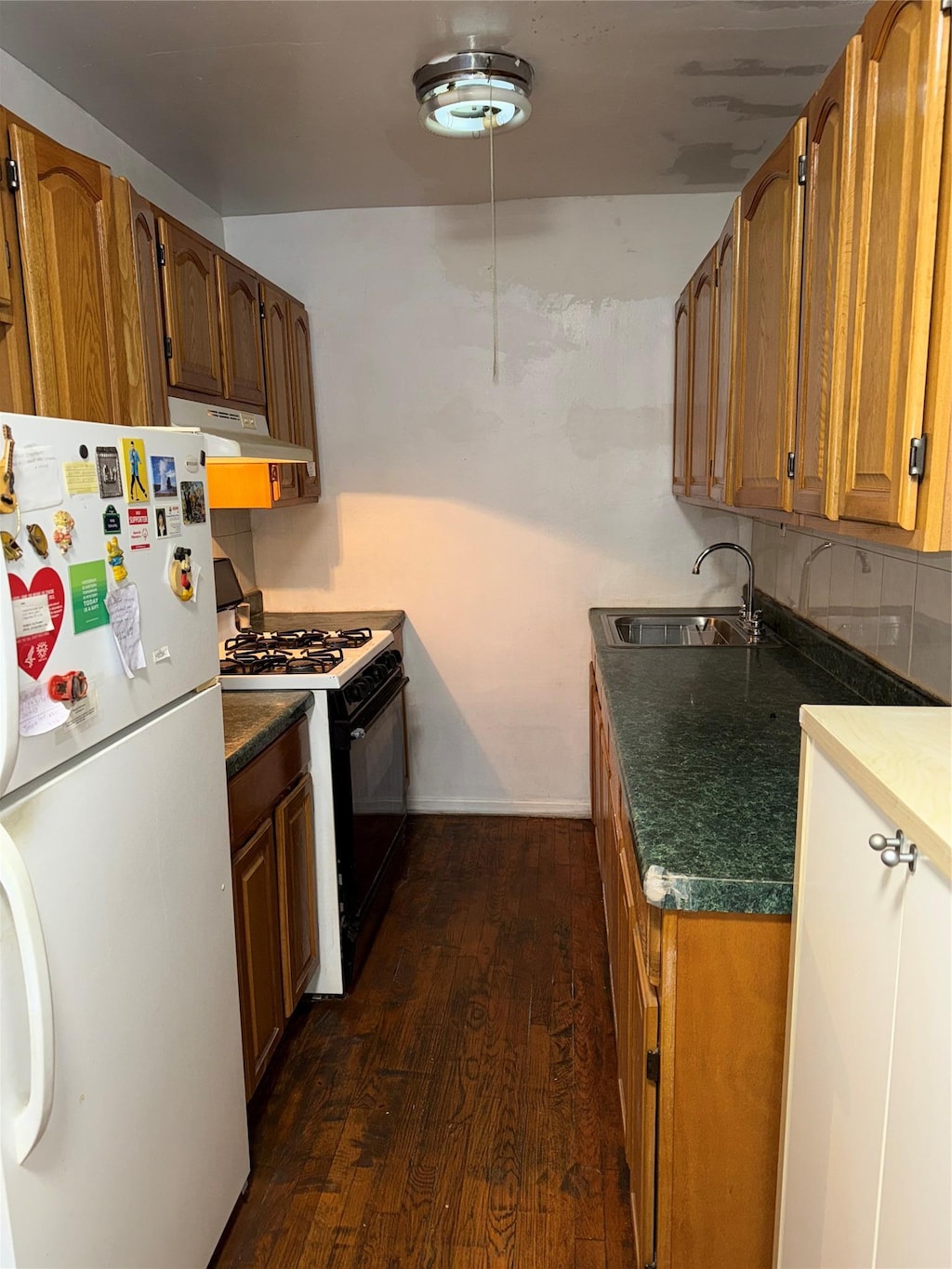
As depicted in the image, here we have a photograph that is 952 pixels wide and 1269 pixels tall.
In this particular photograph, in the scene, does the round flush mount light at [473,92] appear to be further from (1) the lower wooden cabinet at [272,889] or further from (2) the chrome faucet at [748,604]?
(1) the lower wooden cabinet at [272,889]

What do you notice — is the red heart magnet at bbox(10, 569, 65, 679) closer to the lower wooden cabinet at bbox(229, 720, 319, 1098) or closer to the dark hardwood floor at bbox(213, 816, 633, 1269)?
the lower wooden cabinet at bbox(229, 720, 319, 1098)

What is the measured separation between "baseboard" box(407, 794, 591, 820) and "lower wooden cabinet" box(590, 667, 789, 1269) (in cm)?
229

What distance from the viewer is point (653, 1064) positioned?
55.6 inches

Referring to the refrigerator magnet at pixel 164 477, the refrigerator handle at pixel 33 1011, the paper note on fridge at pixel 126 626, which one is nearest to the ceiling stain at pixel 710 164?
the refrigerator magnet at pixel 164 477

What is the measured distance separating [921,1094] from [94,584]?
3.72ft

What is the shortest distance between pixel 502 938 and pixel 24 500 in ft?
7.26

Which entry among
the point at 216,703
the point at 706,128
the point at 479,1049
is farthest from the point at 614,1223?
the point at 706,128

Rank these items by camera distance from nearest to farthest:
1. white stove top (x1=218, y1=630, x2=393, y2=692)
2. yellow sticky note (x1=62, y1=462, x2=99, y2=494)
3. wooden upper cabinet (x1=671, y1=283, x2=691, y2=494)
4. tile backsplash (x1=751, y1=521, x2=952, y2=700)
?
1. yellow sticky note (x1=62, y1=462, x2=99, y2=494)
2. tile backsplash (x1=751, y1=521, x2=952, y2=700)
3. white stove top (x1=218, y1=630, x2=393, y2=692)
4. wooden upper cabinet (x1=671, y1=283, x2=691, y2=494)

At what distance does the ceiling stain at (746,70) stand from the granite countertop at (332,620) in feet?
Result: 6.62

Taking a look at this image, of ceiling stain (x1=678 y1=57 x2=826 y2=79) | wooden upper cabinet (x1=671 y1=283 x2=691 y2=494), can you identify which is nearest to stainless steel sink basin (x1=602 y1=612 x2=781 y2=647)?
wooden upper cabinet (x1=671 y1=283 x2=691 y2=494)

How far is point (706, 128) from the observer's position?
2635 millimetres

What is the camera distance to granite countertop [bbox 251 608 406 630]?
338 cm

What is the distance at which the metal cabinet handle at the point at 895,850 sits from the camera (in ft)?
2.75

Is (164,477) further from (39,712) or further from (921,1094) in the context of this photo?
(921,1094)
